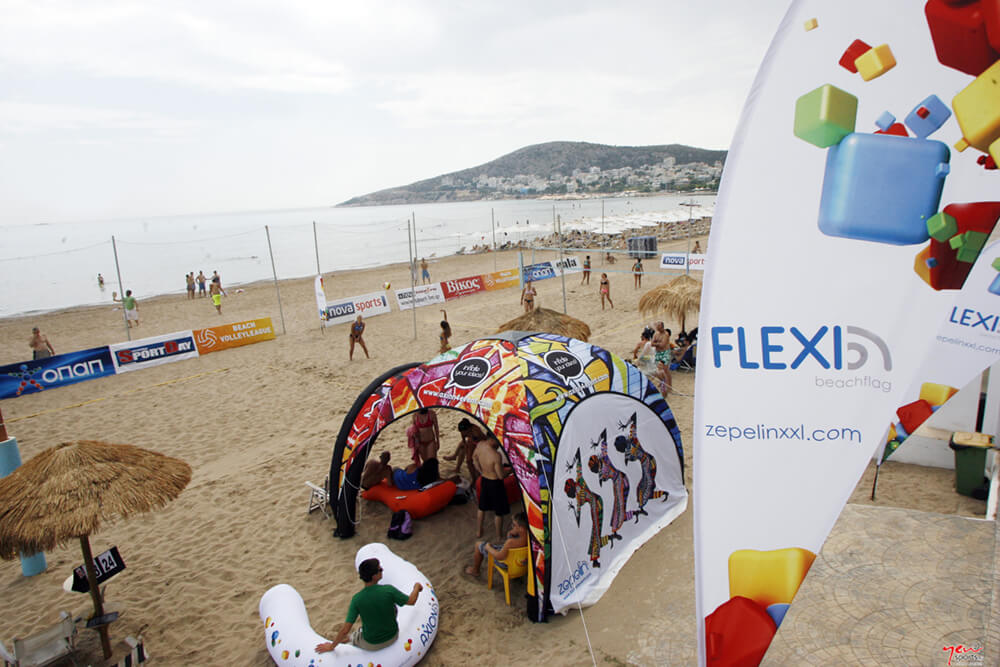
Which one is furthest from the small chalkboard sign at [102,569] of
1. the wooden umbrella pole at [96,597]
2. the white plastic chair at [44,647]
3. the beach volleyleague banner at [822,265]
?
the beach volleyleague banner at [822,265]

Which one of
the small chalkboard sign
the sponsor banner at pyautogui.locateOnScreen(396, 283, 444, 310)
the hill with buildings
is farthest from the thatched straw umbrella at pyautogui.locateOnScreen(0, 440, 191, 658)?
the hill with buildings

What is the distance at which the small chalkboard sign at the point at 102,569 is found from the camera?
5.21 metres

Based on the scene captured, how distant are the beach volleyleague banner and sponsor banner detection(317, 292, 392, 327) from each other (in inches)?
664

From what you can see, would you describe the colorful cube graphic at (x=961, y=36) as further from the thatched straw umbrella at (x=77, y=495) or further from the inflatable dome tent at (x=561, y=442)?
the thatched straw umbrella at (x=77, y=495)

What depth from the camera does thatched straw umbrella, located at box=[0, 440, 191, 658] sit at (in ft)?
15.1

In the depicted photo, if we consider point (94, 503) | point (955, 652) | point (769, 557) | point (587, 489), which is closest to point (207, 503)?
point (94, 503)

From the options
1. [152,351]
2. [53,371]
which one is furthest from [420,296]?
[53,371]

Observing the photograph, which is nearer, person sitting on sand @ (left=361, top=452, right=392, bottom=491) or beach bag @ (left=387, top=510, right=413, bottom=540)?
beach bag @ (left=387, top=510, right=413, bottom=540)

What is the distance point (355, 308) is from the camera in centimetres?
1917

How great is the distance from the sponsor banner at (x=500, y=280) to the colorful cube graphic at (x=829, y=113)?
2236 centimetres

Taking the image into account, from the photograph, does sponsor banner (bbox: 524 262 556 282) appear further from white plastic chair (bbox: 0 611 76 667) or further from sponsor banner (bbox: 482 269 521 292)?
white plastic chair (bbox: 0 611 76 667)

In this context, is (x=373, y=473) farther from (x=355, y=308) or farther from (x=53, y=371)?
(x=355, y=308)

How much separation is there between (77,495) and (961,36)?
6411mm

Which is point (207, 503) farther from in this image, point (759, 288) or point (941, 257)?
point (941, 257)
